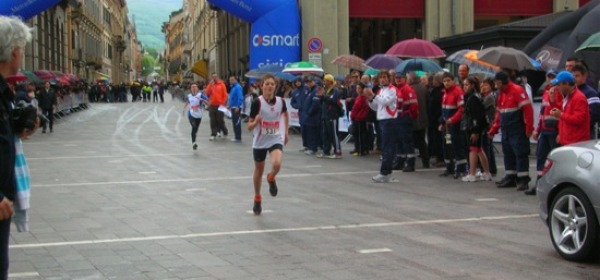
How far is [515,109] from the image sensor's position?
12125 millimetres

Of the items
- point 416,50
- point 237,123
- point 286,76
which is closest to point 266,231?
point 416,50

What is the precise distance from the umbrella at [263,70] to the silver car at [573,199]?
22153 millimetres

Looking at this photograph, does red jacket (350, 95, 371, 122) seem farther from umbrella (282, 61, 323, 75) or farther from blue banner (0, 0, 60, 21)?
blue banner (0, 0, 60, 21)

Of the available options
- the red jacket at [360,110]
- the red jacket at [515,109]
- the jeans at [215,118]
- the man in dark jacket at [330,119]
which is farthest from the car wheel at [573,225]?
the jeans at [215,118]

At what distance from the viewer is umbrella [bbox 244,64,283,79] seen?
29.5m

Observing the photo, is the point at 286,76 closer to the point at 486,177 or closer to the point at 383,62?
the point at 383,62

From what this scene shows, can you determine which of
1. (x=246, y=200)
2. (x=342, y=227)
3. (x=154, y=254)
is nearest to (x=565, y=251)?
(x=342, y=227)

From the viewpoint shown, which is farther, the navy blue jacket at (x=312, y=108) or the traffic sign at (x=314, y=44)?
the traffic sign at (x=314, y=44)

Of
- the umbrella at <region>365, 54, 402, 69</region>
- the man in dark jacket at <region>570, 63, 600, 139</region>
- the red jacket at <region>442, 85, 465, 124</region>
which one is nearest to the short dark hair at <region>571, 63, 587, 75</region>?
the man in dark jacket at <region>570, 63, 600, 139</region>

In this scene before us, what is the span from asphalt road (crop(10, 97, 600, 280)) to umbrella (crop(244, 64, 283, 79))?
1364 cm

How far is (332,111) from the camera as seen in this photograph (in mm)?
18031

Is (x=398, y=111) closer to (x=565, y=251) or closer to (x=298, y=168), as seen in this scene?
(x=298, y=168)

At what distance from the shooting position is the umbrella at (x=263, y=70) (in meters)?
29.5

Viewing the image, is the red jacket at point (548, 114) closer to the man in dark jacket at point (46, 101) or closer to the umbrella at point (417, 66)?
the umbrella at point (417, 66)
